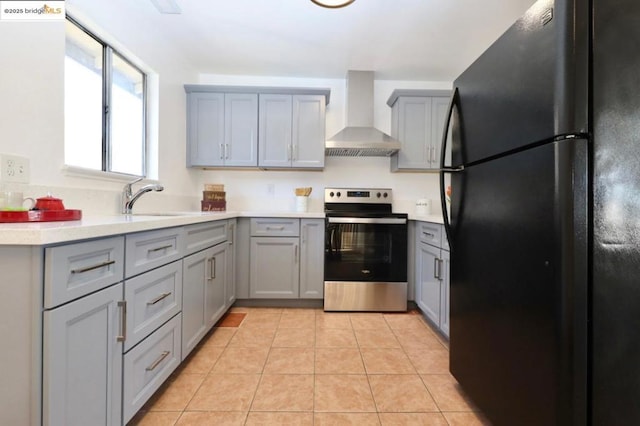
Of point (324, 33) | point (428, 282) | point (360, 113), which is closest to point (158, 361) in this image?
point (428, 282)

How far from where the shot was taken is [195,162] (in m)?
2.91

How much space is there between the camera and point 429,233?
7.74ft

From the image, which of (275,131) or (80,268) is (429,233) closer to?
(275,131)

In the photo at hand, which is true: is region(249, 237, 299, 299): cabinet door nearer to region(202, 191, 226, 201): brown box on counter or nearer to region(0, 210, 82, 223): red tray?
region(202, 191, 226, 201): brown box on counter

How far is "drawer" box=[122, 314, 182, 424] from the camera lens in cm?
112

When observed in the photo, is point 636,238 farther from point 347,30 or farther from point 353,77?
point 353,77

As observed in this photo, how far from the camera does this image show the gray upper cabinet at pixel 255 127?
9.48 ft

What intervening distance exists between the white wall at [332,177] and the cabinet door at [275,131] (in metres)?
0.31

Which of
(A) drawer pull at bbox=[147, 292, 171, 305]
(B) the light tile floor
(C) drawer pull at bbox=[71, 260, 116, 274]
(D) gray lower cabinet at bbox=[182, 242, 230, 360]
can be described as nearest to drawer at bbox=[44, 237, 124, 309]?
(C) drawer pull at bbox=[71, 260, 116, 274]

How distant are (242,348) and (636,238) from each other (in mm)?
1993

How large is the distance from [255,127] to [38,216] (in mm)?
2120

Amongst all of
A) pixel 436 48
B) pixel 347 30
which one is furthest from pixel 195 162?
pixel 436 48

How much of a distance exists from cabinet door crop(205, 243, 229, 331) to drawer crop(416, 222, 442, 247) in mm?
1683

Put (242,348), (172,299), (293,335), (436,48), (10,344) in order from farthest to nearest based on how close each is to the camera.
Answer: (436,48), (293,335), (242,348), (172,299), (10,344)
